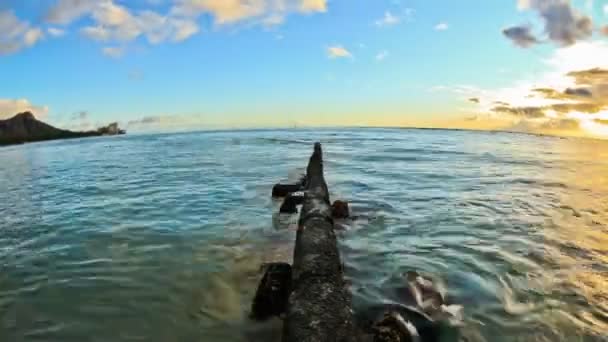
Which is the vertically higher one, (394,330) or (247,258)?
(394,330)

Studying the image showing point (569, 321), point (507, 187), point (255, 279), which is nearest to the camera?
point (569, 321)

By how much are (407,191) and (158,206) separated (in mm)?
8257

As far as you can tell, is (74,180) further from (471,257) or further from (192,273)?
(471,257)

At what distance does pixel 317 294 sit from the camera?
3.91 m

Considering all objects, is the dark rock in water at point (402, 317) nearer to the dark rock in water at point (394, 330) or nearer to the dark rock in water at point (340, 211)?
the dark rock in water at point (394, 330)

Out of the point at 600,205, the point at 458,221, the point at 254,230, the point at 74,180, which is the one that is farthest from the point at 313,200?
the point at 74,180

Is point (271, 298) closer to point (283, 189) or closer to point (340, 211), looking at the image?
point (340, 211)

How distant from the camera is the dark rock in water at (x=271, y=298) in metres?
4.73

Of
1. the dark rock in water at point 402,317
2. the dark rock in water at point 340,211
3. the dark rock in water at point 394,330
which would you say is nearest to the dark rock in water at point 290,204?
the dark rock in water at point 340,211

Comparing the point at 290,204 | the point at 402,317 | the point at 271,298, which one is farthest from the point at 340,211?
the point at 402,317

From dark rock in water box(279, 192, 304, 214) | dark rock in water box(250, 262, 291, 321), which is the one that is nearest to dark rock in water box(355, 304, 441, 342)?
dark rock in water box(250, 262, 291, 321)

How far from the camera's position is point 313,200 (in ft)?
25.0

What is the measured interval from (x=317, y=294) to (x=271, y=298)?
3.48 ft

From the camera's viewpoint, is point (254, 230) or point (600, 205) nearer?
point (254, 230)
